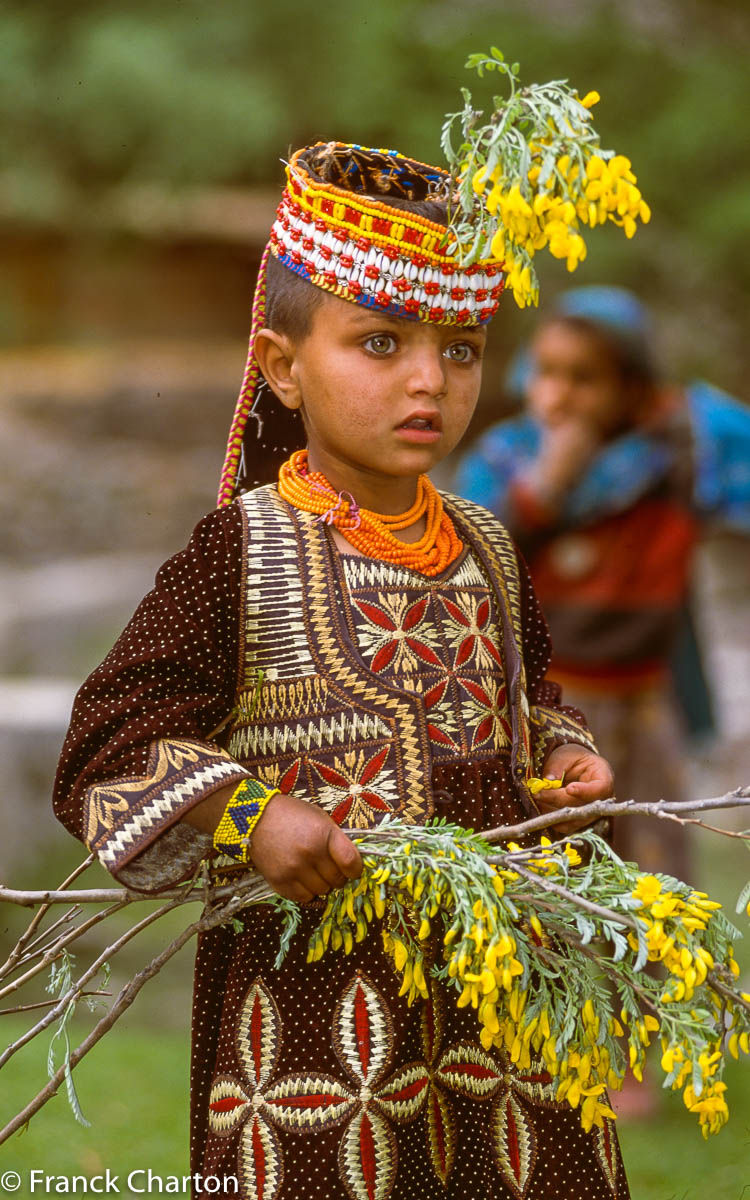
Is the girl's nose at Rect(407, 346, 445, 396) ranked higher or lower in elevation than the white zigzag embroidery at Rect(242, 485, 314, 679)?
higher

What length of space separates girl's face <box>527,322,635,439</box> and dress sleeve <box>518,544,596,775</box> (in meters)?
2.30

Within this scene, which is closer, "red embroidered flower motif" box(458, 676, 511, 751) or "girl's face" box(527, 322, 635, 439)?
"red embroidered flower motif" box(458, 676, 511, 751)

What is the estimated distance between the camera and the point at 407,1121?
2137 millimetres

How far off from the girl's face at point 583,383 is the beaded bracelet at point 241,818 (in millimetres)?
2944

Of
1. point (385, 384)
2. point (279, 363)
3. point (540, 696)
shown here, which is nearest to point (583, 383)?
point (540, 696)

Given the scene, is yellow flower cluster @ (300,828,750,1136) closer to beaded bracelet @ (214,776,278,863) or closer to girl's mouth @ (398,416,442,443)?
beaded bracelet @ (214,776,278,863)

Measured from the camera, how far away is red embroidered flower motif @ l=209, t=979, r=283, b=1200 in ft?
6.82

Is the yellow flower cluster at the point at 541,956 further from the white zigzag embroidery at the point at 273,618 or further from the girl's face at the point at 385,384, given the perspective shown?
the girl's face at the point at 385,384

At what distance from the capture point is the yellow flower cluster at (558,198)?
1964 mm

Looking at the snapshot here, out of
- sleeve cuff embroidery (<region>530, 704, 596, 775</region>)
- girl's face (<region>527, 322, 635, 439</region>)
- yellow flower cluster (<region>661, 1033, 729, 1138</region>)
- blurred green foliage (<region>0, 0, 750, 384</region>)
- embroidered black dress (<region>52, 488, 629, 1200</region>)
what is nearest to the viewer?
yellow flower cluster (<region>661, 1033, 729, 1138</region>)

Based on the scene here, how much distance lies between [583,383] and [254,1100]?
307 centimetres

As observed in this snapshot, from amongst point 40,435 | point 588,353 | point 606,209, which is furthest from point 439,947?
point 40,435

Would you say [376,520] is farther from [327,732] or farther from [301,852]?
[301,852]

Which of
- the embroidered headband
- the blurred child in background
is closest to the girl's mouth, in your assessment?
the embroidered headband
